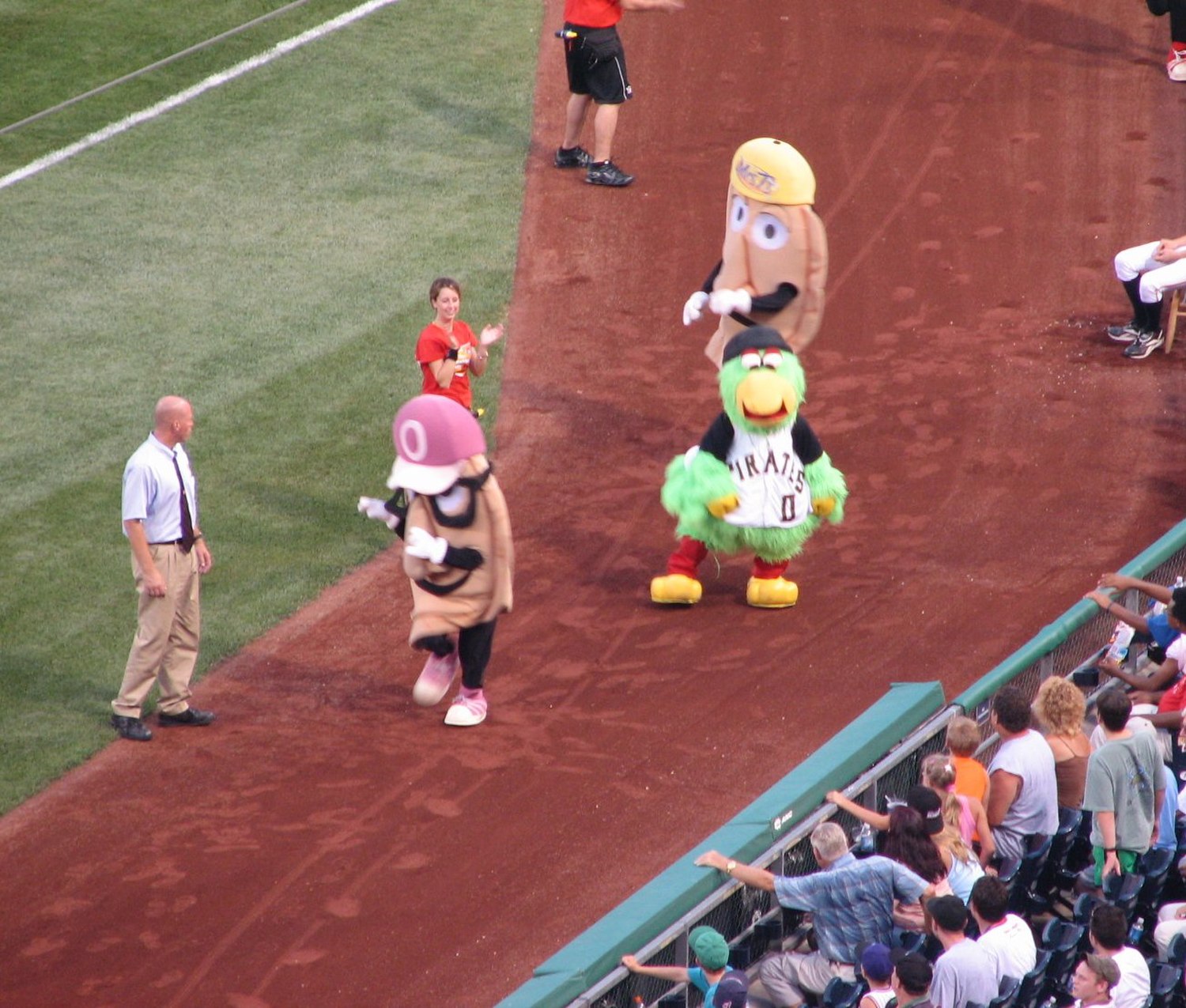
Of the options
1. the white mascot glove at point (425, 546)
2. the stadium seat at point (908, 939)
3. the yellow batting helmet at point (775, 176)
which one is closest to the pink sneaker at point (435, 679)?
the white mascot glove at point (425, 546)

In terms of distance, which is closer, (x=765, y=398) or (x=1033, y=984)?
(x=1033, y=984)

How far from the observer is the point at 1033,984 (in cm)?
653

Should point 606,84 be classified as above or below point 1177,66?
below

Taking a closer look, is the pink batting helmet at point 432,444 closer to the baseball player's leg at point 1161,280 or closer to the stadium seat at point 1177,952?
the stadium seat at point 1177,952

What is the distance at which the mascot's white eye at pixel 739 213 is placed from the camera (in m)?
10.1

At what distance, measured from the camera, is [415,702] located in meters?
9.34

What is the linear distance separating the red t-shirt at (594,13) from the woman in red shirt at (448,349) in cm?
482

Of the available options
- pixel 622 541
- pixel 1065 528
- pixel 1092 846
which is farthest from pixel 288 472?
pixel 1092 846

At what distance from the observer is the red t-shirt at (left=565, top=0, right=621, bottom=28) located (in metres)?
14.2

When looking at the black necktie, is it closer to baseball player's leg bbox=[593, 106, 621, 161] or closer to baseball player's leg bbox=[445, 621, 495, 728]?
baseball player's leg bbox=[445, 621, 495, 728]

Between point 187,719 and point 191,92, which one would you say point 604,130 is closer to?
point 191,92

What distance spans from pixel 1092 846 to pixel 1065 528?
3.32m

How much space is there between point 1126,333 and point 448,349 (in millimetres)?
5247

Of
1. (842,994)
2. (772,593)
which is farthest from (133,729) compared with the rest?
(842,994)
